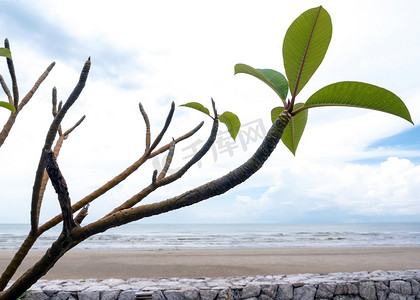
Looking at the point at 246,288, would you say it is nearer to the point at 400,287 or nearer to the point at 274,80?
the point at 400,287

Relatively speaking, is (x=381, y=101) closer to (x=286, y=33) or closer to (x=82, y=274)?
(x=286, y=33)

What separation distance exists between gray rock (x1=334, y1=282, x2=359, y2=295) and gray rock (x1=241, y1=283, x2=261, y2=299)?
3.82ft

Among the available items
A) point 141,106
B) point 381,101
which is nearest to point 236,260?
point 141,106

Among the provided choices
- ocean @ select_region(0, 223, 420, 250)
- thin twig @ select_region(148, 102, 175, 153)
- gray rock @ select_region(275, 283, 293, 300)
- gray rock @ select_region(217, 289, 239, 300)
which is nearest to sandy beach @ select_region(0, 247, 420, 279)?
gray rock @ select_region(275, 283, 293, 300)

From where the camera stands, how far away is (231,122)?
53.6 inches

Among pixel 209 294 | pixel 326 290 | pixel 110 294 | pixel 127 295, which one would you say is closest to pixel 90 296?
pixel 110 294

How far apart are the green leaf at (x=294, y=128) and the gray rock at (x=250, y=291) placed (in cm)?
389

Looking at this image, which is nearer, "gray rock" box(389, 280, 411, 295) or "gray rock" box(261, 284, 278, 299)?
"gray rock" box(261, 284, 278, 299)

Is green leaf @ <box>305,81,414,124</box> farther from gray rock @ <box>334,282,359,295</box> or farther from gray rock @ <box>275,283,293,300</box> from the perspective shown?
gray rock @ <box>334,282,359,295</box>

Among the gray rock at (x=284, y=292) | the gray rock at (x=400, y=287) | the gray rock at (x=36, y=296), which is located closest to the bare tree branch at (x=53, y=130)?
the gray rock at (x=36, y=296)

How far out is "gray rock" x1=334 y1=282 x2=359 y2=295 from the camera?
198 inches

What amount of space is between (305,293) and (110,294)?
2695 millimetres

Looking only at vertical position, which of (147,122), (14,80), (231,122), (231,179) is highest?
(14,80)

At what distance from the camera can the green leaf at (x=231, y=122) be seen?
133 cm
